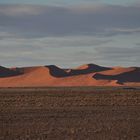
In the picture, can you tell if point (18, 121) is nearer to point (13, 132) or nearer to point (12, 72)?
point (13, 132)

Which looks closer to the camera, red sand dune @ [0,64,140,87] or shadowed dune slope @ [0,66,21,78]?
red sand dune @ [0,64,140,87]

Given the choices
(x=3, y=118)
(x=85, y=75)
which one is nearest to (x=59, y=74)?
(x=85, y=75)

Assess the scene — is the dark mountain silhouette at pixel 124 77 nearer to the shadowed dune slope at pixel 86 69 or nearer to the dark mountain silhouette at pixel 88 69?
the dark mountain silhouette at pixel 88 69

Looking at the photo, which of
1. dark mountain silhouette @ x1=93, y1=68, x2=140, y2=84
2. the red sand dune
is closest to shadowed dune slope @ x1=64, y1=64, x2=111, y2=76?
the red sand dune

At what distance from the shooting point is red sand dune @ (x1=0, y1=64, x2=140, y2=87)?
143 m

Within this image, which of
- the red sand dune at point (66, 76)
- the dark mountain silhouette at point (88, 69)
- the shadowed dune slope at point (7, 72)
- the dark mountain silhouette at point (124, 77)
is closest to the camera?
the red sand dune at point (66, 76)

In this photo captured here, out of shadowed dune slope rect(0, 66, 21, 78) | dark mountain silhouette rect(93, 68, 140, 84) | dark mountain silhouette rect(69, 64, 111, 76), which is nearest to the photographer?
dark mountain silhouette rect(93, 68, 140, 84)

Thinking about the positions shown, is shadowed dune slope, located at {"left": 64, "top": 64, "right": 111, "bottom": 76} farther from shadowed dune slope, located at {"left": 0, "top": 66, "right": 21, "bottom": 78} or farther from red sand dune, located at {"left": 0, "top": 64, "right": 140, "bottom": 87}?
shadowed dune slope, located at {"left": 0, "top": 66, "right": 21, "bottom": 78}

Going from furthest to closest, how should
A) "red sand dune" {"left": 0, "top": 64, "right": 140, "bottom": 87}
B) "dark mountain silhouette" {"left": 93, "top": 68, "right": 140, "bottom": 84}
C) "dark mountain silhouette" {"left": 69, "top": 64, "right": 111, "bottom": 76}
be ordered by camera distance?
1. "dark mountain silhouette" {"left": 69, "top": 64, "right": 111, "bottom": 76}
2. "dark mountain silhouette" {"left": 93, "top": 68, "right": 140, "bottom": 84}
3. "red sand dune" {"left": 0, "top": 64, "right": 140, "bottom": 87}

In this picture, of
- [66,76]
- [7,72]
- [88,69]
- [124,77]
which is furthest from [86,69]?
[7,72]

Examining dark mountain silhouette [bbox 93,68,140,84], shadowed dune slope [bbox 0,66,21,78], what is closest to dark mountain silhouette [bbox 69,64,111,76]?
dark mountain silhouette [bbox 93,68,140,84]

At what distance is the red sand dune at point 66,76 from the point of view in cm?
14312

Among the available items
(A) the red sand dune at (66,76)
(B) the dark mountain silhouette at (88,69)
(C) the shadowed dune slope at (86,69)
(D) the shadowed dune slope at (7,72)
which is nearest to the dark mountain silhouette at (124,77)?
(A) the red sand dune at (66,76)

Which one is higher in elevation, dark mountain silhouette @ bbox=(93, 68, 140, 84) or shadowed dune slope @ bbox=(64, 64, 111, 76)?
shadowed dune slope @ bbox=(64, 64, 111, 76)
